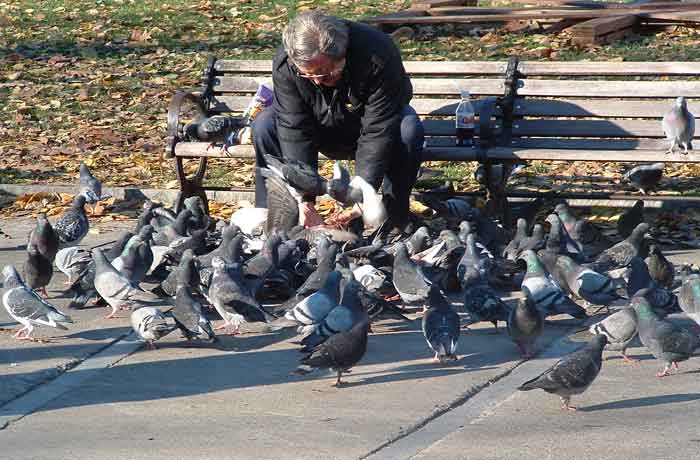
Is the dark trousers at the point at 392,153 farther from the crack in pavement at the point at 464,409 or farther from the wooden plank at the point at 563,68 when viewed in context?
the crack in pavement at the point at 464,409

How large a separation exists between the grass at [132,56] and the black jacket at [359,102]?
253cm

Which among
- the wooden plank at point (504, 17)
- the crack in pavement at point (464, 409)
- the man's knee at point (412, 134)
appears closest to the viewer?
the crack in pavement at point (464, 409)

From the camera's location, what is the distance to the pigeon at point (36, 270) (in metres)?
7.18

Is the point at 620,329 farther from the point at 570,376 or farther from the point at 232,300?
the point at 232,300

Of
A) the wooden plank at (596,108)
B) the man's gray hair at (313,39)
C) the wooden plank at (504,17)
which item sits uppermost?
the man's gray hair at (313,39)

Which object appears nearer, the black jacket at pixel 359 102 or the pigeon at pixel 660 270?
the pigeon at pixel 660 270

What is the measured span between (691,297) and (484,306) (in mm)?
1108

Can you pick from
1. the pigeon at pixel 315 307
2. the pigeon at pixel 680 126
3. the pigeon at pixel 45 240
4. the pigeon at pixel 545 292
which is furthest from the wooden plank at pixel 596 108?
the pigeon at pixel 45 240

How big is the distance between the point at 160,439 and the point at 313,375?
3.73 ft

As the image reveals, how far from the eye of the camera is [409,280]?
686cm

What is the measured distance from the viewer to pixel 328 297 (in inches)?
251

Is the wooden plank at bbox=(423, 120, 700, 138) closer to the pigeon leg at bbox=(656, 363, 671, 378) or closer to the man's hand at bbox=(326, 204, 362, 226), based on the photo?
the man's hand at bbox=(326, 204, 362, 226)

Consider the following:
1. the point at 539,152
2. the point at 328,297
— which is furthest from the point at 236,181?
the point at 328,297

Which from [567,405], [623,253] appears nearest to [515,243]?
[623,253]
